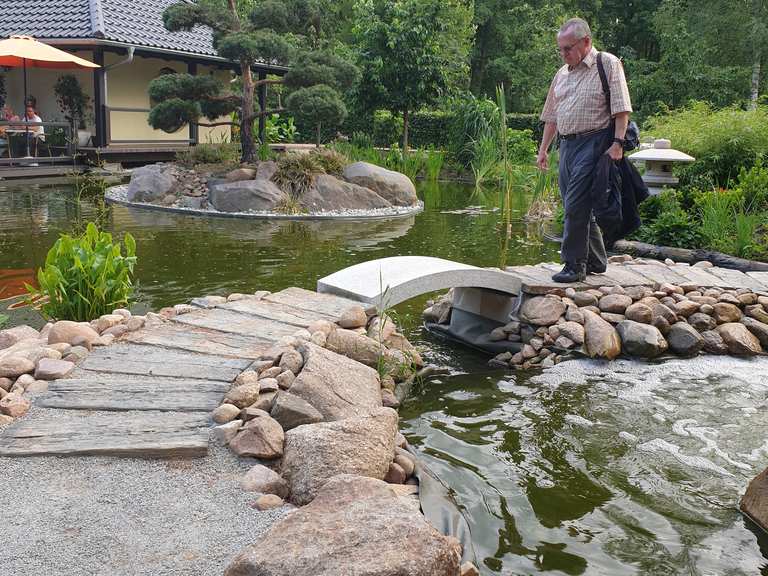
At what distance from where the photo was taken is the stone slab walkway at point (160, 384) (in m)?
2.85

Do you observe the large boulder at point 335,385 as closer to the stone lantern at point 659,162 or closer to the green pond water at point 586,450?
the green pond water at point 586,450

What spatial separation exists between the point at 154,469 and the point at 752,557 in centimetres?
223

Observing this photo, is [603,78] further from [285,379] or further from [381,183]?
[381,183]

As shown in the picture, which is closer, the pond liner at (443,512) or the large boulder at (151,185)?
the pond liner at (443,512)

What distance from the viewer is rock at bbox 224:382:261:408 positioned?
3201mm

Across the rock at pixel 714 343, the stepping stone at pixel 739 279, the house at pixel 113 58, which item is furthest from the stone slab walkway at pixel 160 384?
the house at pixel 113 58

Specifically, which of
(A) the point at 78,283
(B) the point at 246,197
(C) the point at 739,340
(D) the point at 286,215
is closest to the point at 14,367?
(A) the point at 78,283

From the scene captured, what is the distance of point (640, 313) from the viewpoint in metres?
5.35

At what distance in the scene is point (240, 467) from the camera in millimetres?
2777

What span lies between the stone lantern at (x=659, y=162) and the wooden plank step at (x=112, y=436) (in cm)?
693

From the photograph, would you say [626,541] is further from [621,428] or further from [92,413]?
[92,413]

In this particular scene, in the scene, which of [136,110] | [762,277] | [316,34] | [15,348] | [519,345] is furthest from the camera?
[316,34]

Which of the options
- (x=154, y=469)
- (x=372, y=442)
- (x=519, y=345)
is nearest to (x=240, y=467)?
(x=154, y=469)

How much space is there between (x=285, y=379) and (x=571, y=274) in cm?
285
